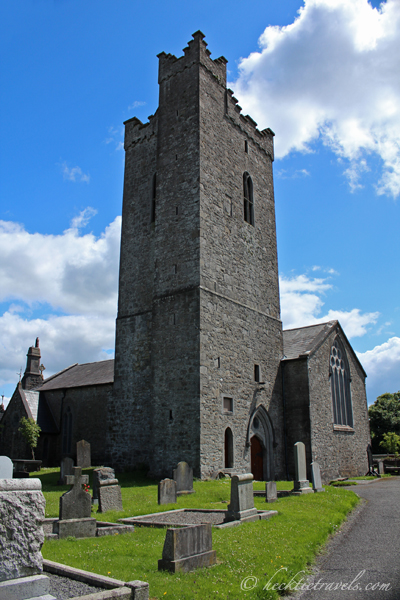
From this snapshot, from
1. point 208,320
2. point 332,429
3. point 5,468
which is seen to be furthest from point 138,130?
point 5,468

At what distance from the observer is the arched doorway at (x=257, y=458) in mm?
20194

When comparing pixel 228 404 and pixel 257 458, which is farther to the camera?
pixel 257 458

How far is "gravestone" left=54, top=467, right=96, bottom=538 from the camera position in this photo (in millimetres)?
8070

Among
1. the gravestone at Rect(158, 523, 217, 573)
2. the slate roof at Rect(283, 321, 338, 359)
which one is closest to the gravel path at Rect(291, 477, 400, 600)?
the gravestone at Rect(158, 523, 217, 573)

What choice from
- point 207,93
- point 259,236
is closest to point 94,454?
point 259,236

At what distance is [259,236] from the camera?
23672 millimetres

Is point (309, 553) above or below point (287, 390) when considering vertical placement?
below

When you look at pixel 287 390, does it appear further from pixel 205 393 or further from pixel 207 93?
pixel 207 93

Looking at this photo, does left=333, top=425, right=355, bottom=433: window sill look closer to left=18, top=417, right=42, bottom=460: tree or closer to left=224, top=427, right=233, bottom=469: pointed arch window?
left=224, top=427, right=233, bottom=469: pointed arch window

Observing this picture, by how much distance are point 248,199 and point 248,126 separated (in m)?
4.48

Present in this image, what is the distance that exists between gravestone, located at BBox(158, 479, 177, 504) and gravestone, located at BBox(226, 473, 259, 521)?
10.2 ft

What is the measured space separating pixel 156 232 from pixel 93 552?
Answer: 15.5m

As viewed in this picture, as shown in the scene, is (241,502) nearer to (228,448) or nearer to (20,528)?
(20,528)

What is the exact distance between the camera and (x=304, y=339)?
81.4 feet
